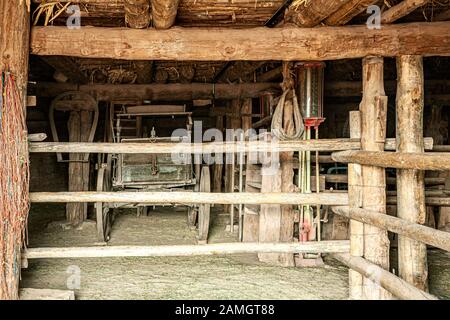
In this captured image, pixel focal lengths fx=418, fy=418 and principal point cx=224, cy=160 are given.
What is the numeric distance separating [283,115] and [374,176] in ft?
4.14

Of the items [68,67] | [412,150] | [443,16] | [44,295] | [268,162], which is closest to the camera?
[44,295]

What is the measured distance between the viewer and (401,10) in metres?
2.96

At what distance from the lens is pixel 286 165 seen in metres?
4.46

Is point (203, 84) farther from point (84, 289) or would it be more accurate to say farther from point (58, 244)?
point (84, 289)

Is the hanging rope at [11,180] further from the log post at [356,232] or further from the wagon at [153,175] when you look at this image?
the log post at [356,232]

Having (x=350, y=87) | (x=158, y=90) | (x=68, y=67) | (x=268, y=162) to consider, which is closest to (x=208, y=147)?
(x=268, y=162)

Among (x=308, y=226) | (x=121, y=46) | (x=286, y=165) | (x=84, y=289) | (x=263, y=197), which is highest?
(x=121, y=46)

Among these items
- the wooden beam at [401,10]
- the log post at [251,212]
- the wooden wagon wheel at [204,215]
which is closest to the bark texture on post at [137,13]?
the wooden beam at [401,10]

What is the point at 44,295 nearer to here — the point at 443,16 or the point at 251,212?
the point at 251,212

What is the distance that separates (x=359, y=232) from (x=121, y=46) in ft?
7.99

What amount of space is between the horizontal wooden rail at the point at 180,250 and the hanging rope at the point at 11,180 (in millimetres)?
191

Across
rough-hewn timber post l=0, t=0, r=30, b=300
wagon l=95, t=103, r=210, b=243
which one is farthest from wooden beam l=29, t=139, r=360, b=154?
wagon l=95, t=103, r=210, b=243
